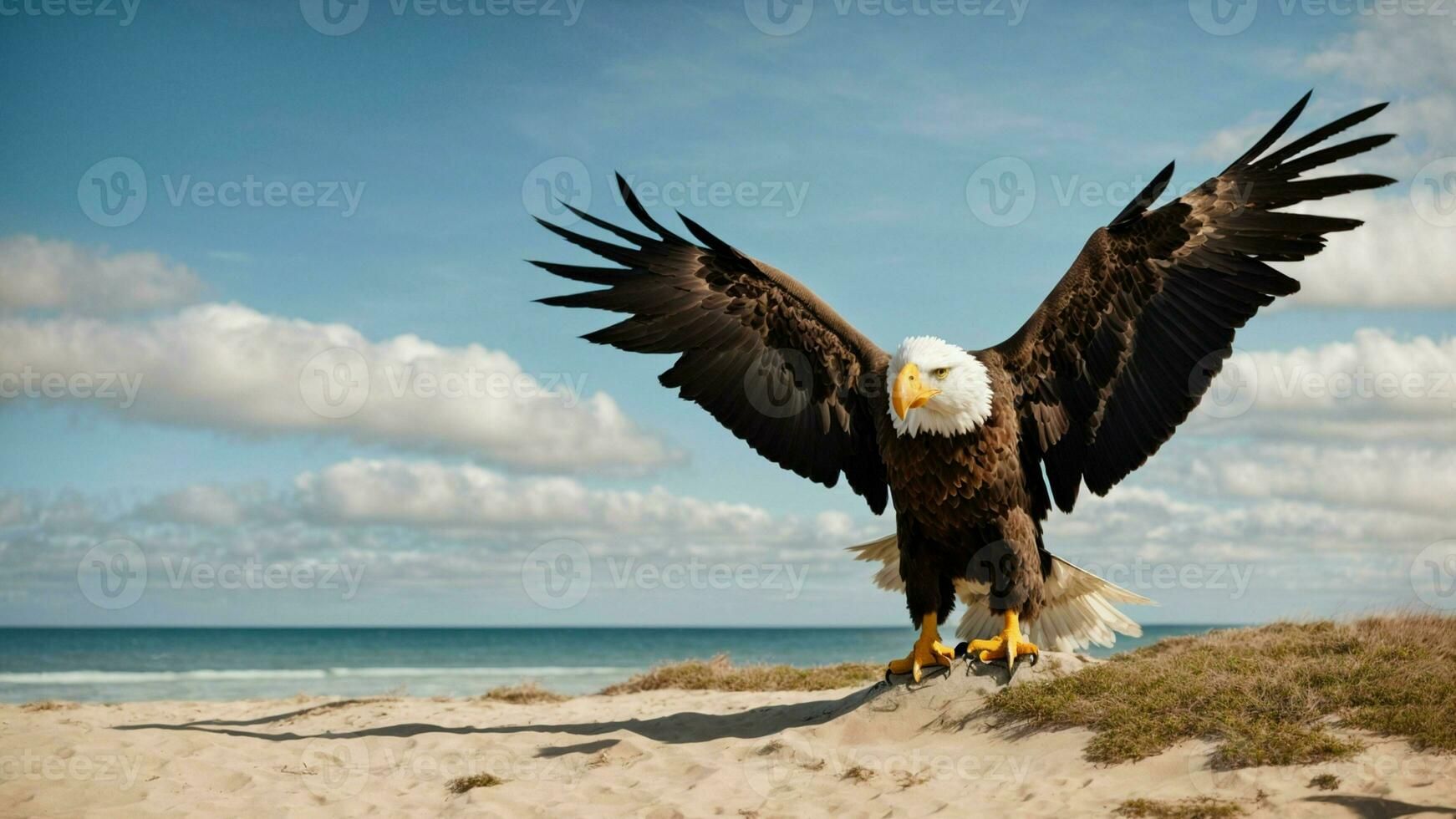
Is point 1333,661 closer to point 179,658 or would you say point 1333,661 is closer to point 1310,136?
point 1310,136

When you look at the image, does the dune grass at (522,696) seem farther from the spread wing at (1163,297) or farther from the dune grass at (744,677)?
the spread wing at (1163,297)

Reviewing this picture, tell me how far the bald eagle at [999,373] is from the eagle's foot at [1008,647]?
0.06 feet

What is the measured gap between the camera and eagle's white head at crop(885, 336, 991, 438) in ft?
21.0

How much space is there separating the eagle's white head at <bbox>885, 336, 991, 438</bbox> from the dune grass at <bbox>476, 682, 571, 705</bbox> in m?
6.09

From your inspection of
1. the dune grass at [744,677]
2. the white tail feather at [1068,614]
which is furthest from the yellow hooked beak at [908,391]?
the dune grass at [744,677]

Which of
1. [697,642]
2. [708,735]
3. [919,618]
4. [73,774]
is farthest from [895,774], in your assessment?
[697,642]

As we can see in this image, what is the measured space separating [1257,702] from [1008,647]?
1.53 meters

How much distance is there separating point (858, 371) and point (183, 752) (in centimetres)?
564

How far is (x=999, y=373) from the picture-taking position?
274 inches

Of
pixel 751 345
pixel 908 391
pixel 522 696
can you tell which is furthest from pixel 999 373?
pixel 522 696

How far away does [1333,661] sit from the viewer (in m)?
6.80

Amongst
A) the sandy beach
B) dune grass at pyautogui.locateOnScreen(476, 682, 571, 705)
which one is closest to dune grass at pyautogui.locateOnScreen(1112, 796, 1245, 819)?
the sandy beach

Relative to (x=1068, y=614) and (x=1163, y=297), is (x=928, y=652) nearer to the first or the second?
(x=1068, y=614)

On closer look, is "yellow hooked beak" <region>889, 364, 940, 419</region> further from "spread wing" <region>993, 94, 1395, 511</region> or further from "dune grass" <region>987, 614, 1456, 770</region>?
"dune grass" <region>987, 614, 1456, 770</region>
